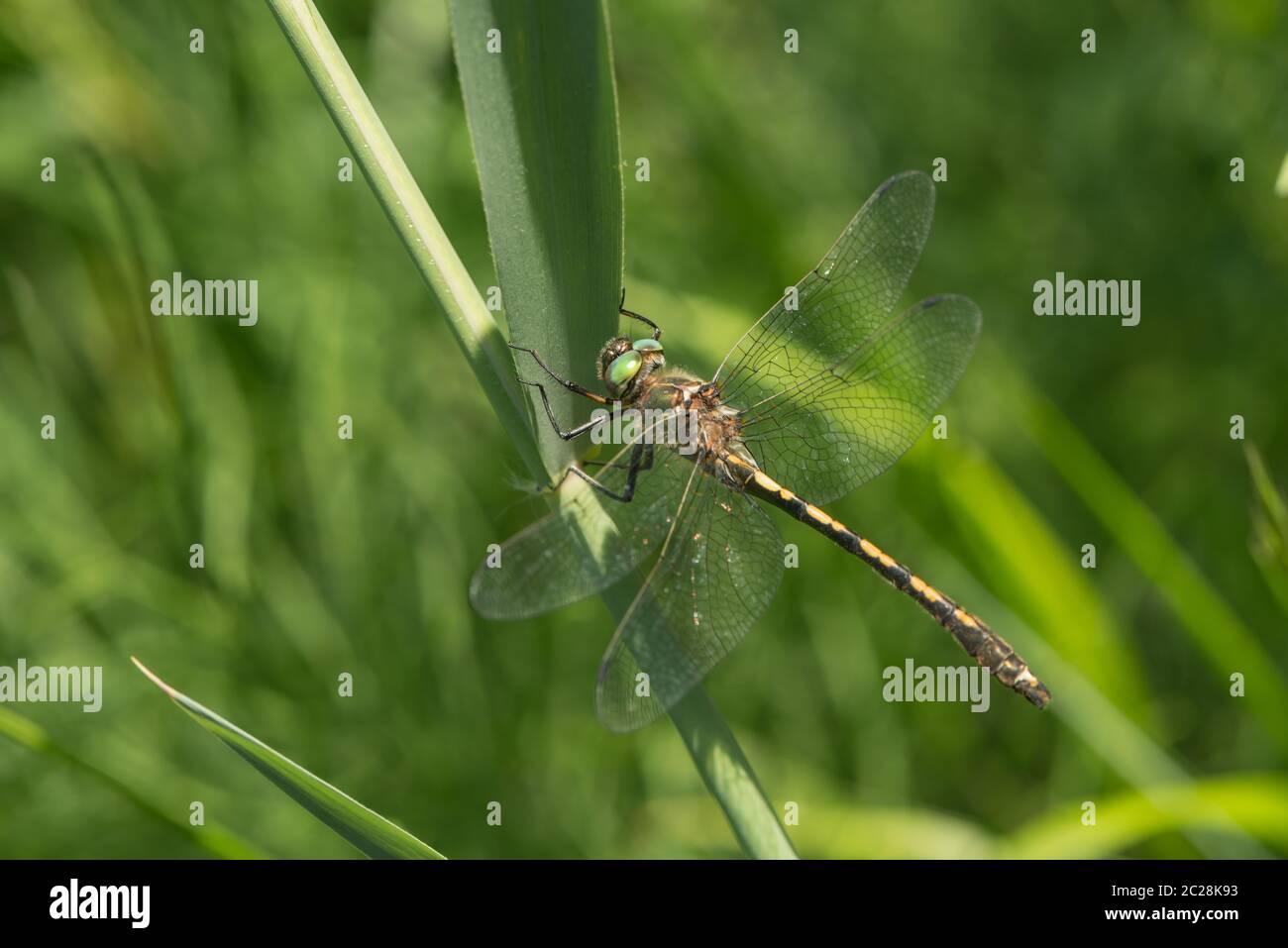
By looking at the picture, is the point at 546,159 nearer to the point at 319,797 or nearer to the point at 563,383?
the point at 563,383

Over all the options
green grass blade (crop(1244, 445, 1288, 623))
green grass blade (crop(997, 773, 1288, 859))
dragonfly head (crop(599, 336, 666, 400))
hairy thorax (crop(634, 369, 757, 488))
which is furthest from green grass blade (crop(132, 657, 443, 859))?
green grass blade (crop(997, 773, 1288, 859))

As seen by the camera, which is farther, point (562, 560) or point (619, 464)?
point (619, 464)

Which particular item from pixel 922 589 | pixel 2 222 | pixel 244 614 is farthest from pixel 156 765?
pixel 922 589

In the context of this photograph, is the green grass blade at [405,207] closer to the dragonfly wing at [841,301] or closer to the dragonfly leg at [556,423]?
the dragonfly leg at [556,423]

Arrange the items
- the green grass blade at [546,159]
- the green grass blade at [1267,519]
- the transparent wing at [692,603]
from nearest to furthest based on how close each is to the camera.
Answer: the green grass blade at [546,159] → the transparent wing at [692,603] → the green grass blade at [1267,519]

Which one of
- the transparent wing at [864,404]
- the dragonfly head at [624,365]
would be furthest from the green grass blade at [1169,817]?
the dragonfly head at [624,365]

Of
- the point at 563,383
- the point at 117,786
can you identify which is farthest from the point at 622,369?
the point at 117,786

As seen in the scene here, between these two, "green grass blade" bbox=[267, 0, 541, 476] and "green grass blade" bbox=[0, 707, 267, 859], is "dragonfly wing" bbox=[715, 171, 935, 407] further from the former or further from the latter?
"green grass blade" bbox=[0, 707, 267, 859]
